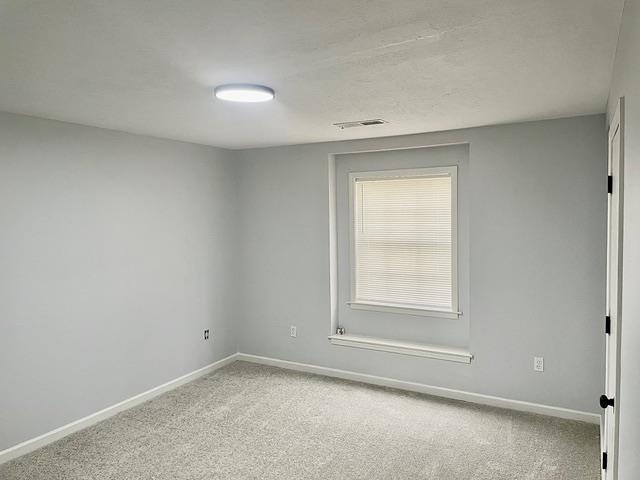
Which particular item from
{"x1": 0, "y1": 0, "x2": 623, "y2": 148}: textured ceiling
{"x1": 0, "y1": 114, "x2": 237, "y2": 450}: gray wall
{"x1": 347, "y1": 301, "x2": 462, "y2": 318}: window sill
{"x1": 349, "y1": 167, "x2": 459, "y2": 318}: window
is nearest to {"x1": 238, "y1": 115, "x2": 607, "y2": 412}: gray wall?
{"x1": 347, "y1": 301, "x2": 462, "y2": 318}: window sill

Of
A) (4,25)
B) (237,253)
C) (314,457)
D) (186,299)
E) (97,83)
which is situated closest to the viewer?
(4,25)

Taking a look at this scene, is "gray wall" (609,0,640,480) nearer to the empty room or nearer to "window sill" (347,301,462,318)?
the empty room

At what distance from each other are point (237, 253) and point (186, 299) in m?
0.85

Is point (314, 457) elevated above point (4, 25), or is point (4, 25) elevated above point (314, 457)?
point (4, 25)

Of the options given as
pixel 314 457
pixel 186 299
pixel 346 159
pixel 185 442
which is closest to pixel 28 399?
pixel 185 442

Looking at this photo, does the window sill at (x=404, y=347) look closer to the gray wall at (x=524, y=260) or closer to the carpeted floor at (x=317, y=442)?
the gray wall at (x=524, y=260)

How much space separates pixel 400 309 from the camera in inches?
186

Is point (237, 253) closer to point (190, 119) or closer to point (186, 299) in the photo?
point (186, 299)

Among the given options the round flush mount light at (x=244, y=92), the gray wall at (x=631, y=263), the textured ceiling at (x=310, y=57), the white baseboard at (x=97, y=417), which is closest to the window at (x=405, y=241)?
the textured ceiling at (x=310, y=57)

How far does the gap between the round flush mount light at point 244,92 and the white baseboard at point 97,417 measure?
277cm

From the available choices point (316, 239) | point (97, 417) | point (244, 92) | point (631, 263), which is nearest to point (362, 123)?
point (244, 92)

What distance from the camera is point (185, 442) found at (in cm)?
362

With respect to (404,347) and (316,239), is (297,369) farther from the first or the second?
(316,239)

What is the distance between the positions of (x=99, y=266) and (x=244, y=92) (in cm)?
218
